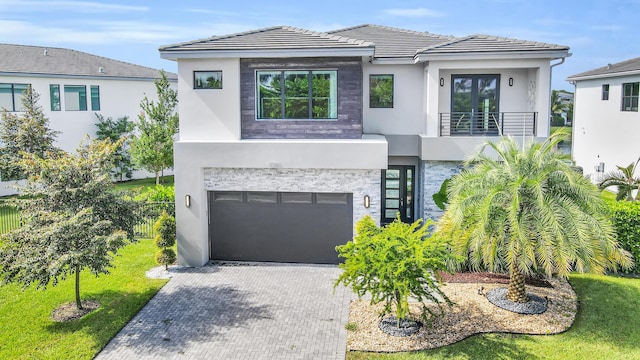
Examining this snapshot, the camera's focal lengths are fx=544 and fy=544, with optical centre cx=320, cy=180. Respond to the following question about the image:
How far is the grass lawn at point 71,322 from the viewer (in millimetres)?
11391

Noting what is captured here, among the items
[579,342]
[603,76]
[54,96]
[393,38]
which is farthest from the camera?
[54,96]

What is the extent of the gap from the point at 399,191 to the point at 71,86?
20981 millimetres

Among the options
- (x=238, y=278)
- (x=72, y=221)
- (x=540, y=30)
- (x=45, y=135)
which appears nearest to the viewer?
(x=72, y=221)

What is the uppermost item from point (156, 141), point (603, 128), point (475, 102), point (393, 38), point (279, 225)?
point (393, 38)

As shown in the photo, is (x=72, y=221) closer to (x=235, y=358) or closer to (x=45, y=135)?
(x=235, y=358)

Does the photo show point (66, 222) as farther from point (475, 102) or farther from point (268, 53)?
point (475, 102)

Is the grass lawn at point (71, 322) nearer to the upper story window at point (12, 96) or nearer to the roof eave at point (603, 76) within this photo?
the upper story window at point (12, 96)

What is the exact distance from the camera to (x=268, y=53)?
52.6ft

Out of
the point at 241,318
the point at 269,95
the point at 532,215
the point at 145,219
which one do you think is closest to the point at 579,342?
the point at 532,215

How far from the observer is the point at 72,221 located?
39.3ft

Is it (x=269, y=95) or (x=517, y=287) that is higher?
(x=269, y=95)

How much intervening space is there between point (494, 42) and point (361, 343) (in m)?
11.1

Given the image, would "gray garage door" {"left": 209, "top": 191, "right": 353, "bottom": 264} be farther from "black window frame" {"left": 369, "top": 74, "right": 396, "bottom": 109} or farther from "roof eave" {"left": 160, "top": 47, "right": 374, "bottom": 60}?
"black window frame" {"left": 369, "top": 74, "right": 396, "bottom": 109}

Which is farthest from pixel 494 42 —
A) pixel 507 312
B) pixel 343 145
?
pixel 507 312
